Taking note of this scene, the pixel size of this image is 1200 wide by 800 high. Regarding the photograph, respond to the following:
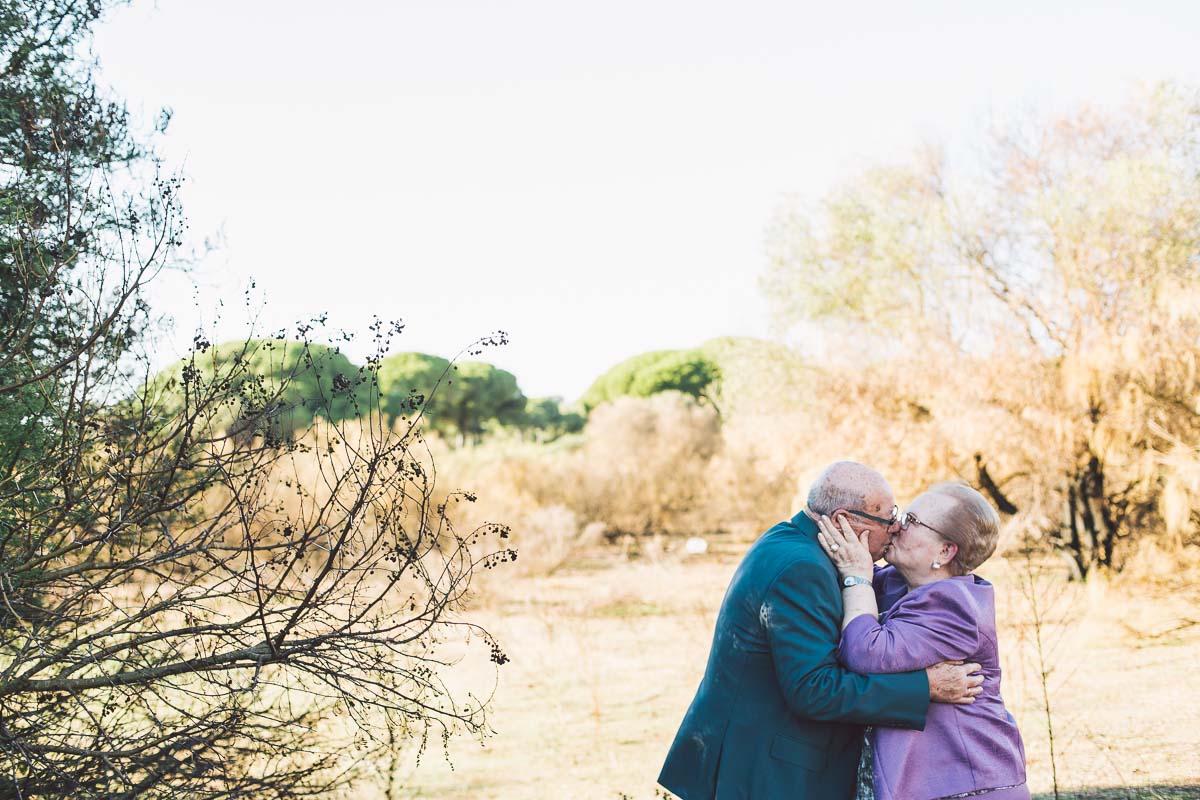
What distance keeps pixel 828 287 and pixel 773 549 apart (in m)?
17.3

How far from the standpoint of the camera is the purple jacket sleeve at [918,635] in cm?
303

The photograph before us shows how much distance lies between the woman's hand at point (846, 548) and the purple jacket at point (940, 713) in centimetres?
15

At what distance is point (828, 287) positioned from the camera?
1988 centimetres

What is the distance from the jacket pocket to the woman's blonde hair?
2.35 feet

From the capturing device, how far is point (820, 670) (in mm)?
3006

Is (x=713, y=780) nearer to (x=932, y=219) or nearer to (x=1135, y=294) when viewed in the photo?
(x=1135, y=294)

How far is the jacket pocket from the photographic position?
10.2 feet

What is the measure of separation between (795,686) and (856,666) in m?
0.20

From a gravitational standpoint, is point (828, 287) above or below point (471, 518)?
above

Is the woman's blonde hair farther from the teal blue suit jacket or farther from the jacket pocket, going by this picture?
the jacket pocket

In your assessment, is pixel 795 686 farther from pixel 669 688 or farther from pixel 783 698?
pixel 669 688

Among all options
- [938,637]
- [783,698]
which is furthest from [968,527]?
[783,698]

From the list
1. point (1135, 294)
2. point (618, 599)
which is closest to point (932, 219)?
point (1135, 294)

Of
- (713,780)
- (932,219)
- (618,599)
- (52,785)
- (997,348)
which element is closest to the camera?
(713,780)
